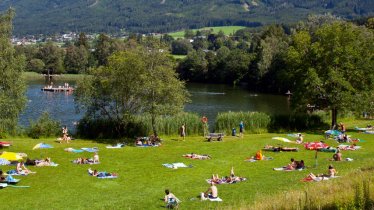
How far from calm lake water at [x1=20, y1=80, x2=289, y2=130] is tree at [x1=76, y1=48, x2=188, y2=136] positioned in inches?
683

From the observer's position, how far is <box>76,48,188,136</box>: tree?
3972cm

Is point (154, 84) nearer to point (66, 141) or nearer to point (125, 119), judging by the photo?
point (125, 119)

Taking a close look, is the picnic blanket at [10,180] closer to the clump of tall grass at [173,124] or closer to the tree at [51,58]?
the clump of tall grass at [173,124]

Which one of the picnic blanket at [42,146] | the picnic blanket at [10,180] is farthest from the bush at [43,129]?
the picnic blanket at [10,180]

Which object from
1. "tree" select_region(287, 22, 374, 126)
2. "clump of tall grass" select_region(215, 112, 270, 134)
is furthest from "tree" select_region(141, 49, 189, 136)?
"tree" select_region(287, 22, 374, 126)

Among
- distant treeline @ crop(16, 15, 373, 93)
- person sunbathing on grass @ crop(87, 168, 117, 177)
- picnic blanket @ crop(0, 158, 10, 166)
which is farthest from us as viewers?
distant treeline @ crop(16, 15, 373, 93)

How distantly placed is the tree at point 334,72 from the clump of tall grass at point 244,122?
3.86 metres

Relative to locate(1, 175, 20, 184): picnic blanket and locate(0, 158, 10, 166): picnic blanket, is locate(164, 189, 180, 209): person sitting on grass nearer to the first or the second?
locate(1, 175, 20, 184): picnic blanket

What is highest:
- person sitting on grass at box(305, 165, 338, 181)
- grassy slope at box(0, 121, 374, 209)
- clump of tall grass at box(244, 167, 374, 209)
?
clump of tall grass at box(244, 167, 374, 209)

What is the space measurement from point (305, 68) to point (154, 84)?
16.8 metres

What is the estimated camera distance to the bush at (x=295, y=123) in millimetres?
49281

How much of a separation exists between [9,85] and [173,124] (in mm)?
15386

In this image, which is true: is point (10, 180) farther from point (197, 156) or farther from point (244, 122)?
point (244, 122)

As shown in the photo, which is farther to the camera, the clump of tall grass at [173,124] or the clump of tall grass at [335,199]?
the clump of tall grass at [173,124]
